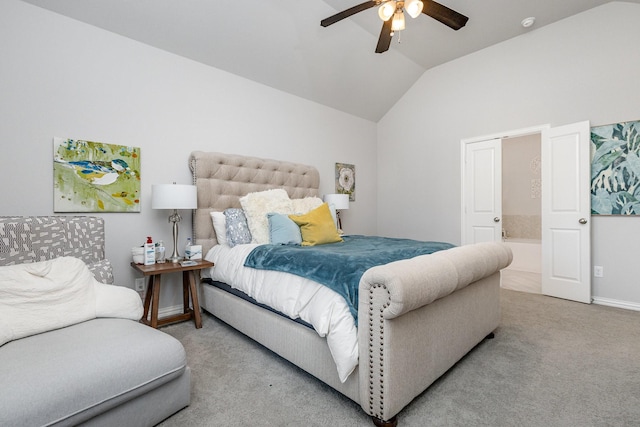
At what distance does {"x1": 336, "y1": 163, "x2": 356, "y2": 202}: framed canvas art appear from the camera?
4523 mm

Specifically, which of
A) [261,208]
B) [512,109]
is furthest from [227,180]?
[512,109]

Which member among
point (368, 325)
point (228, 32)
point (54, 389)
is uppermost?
point (228, 32)

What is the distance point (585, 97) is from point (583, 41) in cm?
62

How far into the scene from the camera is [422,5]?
6.71 feet

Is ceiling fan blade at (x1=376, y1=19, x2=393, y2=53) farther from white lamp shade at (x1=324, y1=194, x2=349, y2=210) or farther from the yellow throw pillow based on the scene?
white lamp shade at (x1=324, y1=194, x2=349, y2=210)

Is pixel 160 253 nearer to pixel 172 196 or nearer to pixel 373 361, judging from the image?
pixel 172 196

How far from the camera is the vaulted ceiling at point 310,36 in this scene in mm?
2541

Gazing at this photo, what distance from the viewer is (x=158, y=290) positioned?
2.38 meters

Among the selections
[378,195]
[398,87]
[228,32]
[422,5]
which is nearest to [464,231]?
[378,195]

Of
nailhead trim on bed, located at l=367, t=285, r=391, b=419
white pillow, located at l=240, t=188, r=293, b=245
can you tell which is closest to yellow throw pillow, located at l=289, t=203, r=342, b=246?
white pillow, located at l=240, t=188, r=293, b=245

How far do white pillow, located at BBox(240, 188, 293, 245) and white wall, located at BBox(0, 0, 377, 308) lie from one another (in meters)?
0.64

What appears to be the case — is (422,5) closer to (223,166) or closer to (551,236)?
(223,166)

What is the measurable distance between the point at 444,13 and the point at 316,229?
1956mm

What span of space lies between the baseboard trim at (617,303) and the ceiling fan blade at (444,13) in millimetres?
3271
